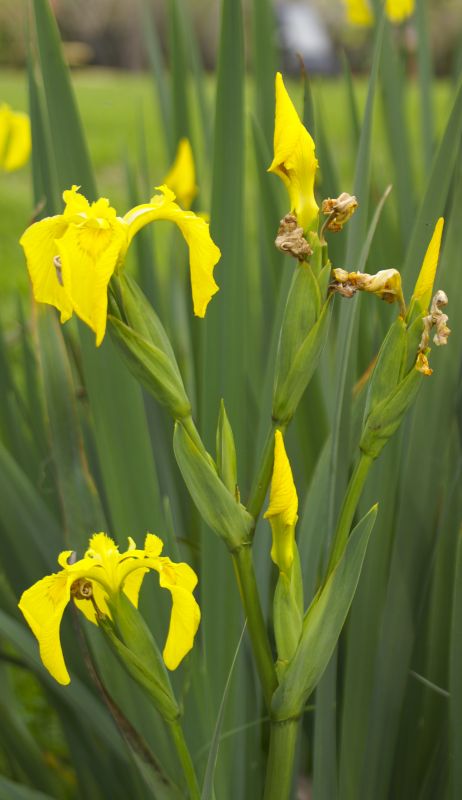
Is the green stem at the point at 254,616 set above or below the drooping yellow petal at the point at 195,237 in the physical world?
below

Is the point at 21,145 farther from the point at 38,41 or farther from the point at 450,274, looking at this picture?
the point at 450,274

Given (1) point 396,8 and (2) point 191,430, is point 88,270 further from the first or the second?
(1) point 396,8

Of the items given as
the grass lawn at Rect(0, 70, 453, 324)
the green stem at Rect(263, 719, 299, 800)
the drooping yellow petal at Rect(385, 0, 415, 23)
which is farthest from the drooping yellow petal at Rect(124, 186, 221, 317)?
the grass lawn at Rect(0, 70, 453, 324)

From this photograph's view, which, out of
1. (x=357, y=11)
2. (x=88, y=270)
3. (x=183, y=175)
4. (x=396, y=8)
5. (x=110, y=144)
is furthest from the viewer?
(x=110, y=144)

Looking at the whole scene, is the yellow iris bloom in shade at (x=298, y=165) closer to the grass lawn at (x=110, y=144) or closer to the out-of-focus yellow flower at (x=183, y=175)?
the out-of-focus yellow flower at (x=183, y=175)

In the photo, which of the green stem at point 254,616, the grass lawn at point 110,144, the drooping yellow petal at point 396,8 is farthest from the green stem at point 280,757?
the grass lawn at point 110,144

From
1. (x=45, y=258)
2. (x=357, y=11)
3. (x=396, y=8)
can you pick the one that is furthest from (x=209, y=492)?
(x=357, y=11)

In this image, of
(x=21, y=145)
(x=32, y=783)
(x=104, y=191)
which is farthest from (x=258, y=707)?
(x=104, y=191)
